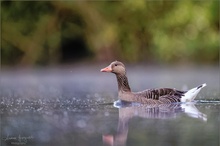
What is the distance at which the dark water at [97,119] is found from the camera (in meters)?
8.11

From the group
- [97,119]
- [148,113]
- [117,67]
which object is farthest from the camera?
[117,67]

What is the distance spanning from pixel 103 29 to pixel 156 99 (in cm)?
1723

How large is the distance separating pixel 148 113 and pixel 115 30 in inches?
744

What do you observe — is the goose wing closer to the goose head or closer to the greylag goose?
the greylag goose

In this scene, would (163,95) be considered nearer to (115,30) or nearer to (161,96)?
(161,96)

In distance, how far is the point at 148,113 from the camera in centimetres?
1089

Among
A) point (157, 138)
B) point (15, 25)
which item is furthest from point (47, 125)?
point (15, 25)

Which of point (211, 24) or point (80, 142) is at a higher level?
point (211, 24)

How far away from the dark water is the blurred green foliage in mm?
11687

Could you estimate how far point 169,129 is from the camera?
8.74 meters

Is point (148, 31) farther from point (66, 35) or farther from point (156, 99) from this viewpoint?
point (156, 99)

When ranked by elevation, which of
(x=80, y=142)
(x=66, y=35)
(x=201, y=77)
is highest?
(x=66, y=35)

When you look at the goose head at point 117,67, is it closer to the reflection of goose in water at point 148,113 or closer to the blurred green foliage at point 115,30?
the reflection of goose in water at point 148,113

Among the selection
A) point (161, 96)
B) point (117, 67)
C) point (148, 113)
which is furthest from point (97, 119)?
point (117, 67)
